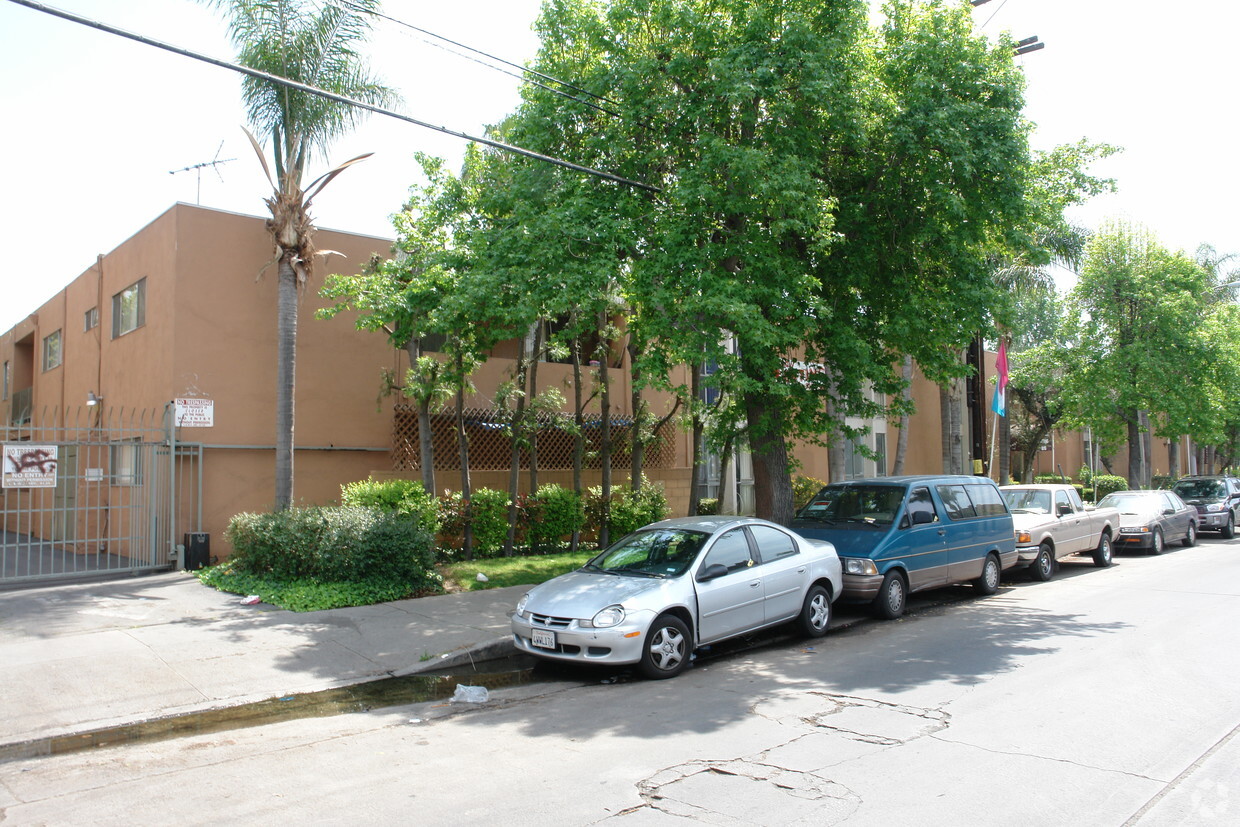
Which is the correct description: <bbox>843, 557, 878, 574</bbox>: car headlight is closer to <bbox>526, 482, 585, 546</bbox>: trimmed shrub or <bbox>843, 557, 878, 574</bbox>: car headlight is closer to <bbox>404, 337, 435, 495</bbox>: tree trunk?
<bbox>526, 482, 585, 546</bbox>: trimmed shrub

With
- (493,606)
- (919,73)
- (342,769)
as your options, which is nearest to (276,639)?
(493,606)

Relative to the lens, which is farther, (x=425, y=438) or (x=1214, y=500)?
(x=1214, y=500)

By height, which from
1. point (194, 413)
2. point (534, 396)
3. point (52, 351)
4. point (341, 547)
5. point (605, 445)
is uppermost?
point (52, 351)

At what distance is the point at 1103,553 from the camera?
17.5m

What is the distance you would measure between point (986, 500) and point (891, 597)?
3.32 metres

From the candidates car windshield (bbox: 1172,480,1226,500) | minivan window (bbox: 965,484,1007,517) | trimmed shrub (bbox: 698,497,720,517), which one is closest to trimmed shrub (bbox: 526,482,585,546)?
trimmed shrub (bbox: 698,497,720,517)

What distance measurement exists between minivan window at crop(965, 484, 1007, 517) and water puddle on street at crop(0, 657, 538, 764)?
7.68 meters

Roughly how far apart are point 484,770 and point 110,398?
15654mm

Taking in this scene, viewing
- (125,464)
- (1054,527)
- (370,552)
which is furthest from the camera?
(125,464)

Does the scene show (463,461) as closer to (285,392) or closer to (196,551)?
(285,392)

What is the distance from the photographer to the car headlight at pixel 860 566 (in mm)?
11016

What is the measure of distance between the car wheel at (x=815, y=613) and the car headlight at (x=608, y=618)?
2903mm

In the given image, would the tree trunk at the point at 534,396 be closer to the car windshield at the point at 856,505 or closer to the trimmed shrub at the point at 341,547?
the trimmed shrub at the point at 341,547

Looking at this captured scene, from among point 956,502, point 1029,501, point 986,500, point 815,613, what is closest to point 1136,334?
point 1029,501
